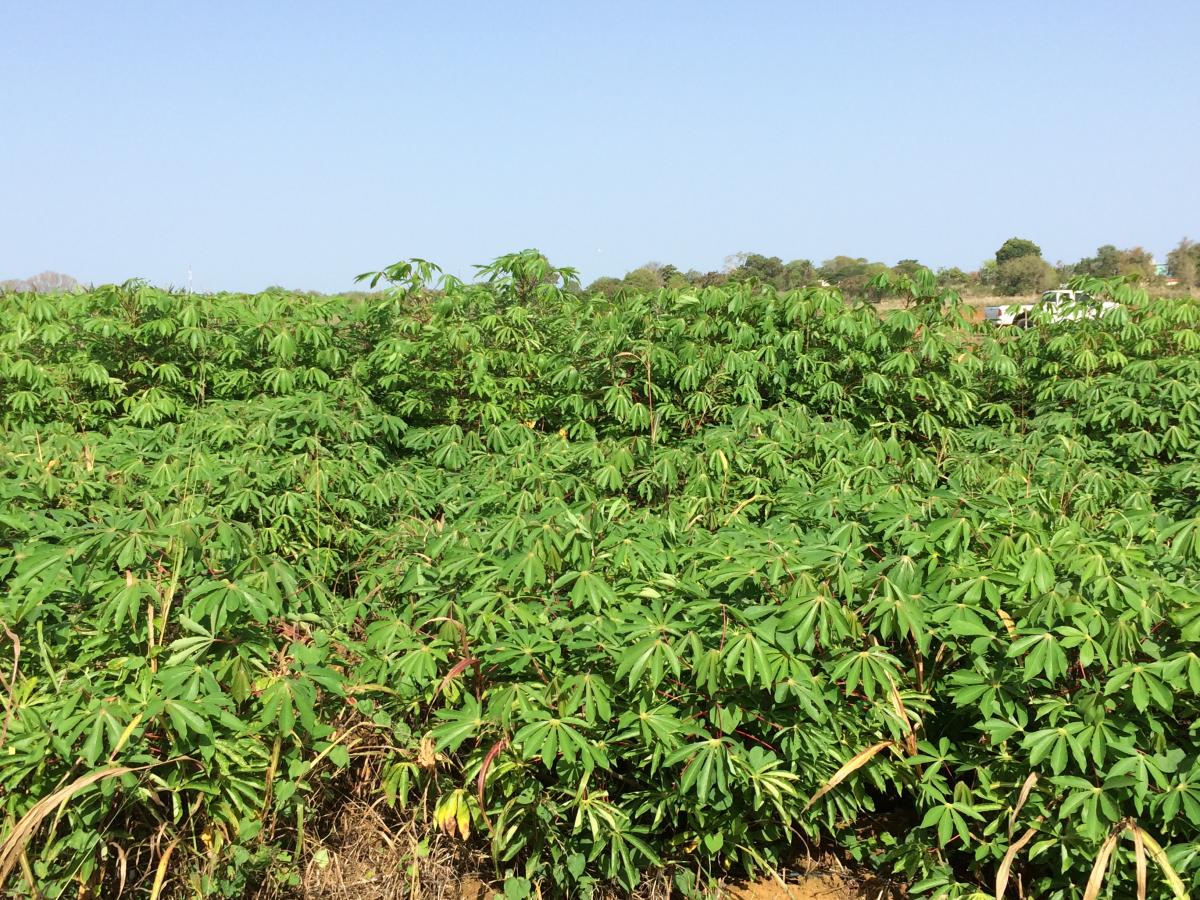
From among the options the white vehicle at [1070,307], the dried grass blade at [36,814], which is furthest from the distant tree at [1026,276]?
the dried grass blade at [36,814]

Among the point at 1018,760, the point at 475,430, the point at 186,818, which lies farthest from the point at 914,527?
the point at 475,430

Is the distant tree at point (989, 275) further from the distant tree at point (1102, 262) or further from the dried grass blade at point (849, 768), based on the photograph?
the dried grass blade at point (849, 768)

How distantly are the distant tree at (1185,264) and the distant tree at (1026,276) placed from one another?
4143 mm

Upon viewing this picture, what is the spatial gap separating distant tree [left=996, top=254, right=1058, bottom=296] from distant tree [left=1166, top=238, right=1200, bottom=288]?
414 centimetres

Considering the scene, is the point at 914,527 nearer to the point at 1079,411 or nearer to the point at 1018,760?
the point at 1018,760

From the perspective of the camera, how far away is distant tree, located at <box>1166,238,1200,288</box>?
29842 mm

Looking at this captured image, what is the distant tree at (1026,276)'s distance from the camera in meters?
29.4

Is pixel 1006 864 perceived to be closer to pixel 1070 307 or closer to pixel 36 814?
pixel 36 814

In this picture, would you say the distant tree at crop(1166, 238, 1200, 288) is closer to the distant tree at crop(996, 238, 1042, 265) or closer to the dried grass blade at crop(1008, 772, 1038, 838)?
the distant tree at crop(996, 238, 1042, 265)

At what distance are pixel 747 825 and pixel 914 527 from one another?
100cm

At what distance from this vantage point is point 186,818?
2.38 metres

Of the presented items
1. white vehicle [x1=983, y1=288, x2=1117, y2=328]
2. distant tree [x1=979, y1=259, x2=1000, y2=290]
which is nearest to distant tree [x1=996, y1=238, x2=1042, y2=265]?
distant tree [x1=979, y1=259, x2=1000, y2=290]

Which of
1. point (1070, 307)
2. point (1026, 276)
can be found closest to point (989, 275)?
point (1026, 276)

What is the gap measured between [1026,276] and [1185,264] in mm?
6071
